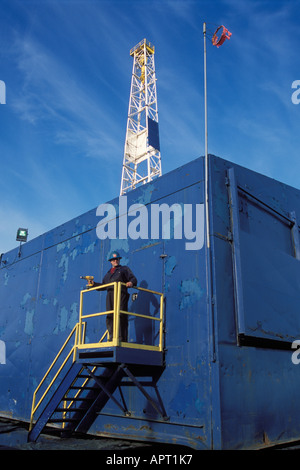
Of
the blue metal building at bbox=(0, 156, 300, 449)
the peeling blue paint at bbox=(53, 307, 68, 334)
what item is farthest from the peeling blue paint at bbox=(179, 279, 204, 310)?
the peeling blue paint at bbox=(53, 307, 68, 334)

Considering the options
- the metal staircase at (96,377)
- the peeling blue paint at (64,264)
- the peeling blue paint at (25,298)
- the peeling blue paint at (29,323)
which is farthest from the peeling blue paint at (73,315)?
the peeling blue paint at (25,298)

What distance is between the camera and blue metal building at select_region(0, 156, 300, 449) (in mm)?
6734

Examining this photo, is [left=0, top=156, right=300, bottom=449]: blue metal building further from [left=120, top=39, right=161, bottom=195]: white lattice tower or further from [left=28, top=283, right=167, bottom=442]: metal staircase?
[left=120, top=39, right=161, bottom=195]: white lattice tower

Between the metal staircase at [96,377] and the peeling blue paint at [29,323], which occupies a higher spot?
the peeling blue paint at [29,323]

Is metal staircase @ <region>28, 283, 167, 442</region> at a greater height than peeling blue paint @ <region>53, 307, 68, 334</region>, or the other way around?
peeling blue paint @ <region>53, 307, 68, 334</region>

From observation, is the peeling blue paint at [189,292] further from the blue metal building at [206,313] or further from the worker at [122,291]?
the worker at [122,291]

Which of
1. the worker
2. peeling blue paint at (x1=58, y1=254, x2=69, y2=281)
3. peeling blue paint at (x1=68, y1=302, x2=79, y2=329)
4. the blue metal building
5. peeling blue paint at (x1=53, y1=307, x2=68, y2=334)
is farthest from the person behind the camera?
peeling blue paint at (x1=58, y1=254, x2=69, y2=281)

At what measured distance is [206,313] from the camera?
7.00 m

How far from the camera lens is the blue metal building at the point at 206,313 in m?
6.73

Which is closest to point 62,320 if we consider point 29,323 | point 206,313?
point 29,323

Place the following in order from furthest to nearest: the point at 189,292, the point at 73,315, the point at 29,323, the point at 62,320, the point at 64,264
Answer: the point at 29,323 < the point at 64,264 < the point at 62,320 < the point at 73,315 < the point at 189,292

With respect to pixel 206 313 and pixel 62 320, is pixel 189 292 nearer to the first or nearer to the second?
pixel 206 313
